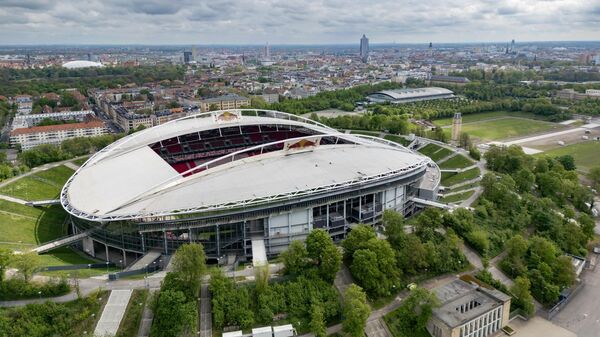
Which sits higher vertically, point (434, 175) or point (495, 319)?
point (434, 175)

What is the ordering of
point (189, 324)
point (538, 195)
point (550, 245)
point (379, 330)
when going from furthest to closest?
point (538, 195)
point (550, 245)
point (379, 330)
point (189, 324)

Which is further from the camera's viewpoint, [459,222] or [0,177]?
[0,177]

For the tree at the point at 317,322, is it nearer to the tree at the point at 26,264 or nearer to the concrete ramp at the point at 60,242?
the tree at the point at 26,264

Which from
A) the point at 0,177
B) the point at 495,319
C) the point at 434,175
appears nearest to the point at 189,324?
the point at 495,319

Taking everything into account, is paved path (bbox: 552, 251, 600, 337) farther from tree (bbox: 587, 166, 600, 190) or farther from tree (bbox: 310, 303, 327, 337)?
tree (bbox: 587, 166, 600, 190)

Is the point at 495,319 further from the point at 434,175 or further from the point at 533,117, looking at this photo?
the point at 533,117

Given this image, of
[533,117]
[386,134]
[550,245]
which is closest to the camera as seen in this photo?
[550,245]
